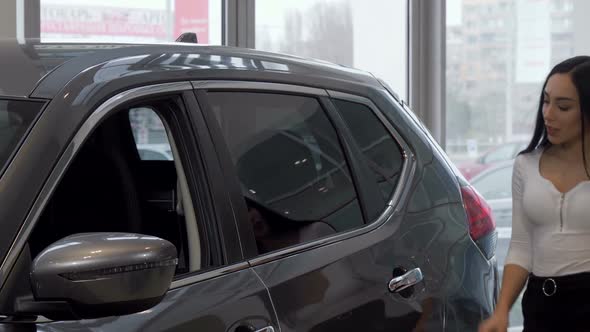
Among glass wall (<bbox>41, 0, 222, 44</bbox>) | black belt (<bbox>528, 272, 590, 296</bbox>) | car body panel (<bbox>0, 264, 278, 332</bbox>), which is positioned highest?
glass wall (<bbox>41, 0, 222, 44</bbox>)

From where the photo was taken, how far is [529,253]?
2.84m

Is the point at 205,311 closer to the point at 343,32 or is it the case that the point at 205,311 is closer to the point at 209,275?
the point at 209,275

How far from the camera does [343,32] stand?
6.43 m

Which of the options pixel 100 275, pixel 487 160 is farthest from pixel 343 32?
pixel 100 275

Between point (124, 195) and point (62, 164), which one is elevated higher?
point (62, 164)

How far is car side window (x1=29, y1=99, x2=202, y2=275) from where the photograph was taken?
1953 mm

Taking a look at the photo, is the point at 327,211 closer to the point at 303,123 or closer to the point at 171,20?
the point at 303,123

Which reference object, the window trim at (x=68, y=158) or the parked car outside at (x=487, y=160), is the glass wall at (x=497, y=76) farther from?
the window trim at (x=68, y=158)

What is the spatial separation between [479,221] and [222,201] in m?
1.02

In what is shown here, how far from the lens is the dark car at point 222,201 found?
1532 mm

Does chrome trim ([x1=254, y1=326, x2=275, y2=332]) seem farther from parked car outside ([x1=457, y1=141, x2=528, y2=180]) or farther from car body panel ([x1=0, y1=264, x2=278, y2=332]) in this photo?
parked car outside ([x1=457, y1=141, x2=528, y2=180])

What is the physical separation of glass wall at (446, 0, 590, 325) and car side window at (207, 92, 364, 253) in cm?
477

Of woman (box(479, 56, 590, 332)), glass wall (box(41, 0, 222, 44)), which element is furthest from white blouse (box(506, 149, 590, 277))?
glass wall (box(41, 0, 222, 44))

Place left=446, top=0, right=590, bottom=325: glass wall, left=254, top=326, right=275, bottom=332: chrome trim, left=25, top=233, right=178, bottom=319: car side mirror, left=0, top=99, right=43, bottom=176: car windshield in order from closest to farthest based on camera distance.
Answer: left=25, top=233, right=178, bottom=319: car side mirror → left=0, top=99, right=43, bottom=176: car windshield → left=254, top=326, right=275, bottom=332: chrome trim → left=446, top=0, right=590, bottom=325: glass wall
